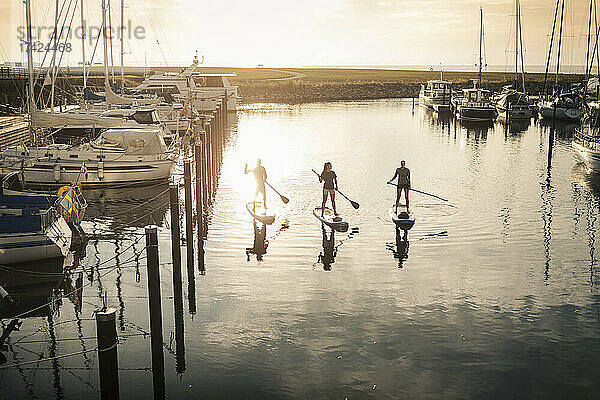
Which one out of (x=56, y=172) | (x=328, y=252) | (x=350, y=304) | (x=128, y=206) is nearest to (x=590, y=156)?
(x=328, y=252)

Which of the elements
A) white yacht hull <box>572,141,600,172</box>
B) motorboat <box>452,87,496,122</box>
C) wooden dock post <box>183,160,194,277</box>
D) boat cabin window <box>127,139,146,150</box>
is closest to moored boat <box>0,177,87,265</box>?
wooden dock post <box>183,160,194,277</box>

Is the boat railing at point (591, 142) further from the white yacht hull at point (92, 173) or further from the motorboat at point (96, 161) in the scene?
the white yacht hull at point (92, 173)

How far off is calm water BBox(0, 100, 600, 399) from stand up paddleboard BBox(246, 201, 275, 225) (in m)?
0.47

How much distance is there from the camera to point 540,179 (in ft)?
113

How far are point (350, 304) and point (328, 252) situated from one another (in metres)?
4.51

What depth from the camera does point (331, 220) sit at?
22.9 m

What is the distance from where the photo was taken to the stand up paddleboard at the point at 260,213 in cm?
2331

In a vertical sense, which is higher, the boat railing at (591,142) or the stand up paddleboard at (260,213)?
the boat railing at (591,142)

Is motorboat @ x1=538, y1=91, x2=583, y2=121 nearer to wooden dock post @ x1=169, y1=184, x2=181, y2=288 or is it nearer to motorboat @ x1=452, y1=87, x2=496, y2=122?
motorboat @ x1=452, y1=87, x2=496, y2=122

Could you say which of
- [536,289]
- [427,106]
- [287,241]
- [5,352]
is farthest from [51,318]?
[427,106]

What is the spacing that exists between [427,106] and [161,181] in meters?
62.0

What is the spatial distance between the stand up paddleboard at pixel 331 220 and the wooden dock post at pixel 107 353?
13487 mm

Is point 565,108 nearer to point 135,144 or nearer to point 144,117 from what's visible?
point 144,117

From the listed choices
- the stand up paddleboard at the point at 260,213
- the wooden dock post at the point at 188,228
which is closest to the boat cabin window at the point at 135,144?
the stand up paddleboard at the point at 260,213
